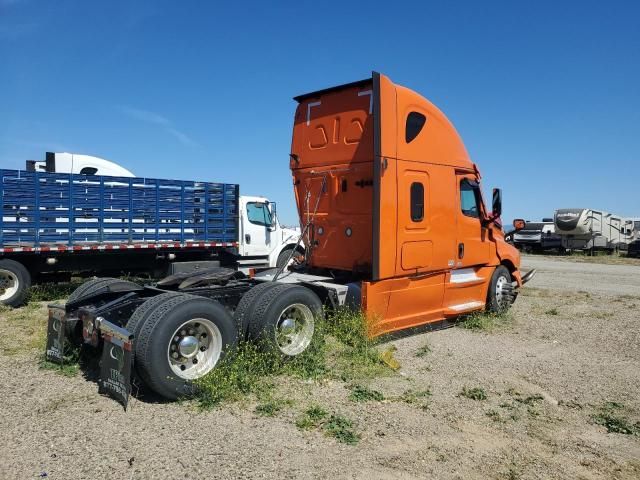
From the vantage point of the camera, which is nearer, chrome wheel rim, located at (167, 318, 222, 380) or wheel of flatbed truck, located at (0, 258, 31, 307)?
chrome wheel rim, located at (167, 318, 222, 380)

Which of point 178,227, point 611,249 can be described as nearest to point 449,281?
point 178,227

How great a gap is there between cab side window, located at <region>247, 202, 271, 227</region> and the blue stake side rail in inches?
26.3

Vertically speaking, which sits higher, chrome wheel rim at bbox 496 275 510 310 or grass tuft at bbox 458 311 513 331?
chrome wheel rim at bbox 496 275 510 310

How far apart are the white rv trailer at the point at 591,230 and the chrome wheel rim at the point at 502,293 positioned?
20.9 m

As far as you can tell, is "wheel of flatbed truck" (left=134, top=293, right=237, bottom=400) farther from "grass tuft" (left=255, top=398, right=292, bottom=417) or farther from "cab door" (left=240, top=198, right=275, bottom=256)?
"cab door" (left=240, top=198, right=275, bottom=256)

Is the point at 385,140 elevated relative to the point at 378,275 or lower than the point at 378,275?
elevated

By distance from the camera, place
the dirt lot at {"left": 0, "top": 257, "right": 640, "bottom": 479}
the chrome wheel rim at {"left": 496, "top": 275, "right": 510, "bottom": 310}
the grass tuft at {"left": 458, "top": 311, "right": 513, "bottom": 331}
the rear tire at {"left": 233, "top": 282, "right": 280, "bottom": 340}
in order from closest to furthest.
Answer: the dirt lot at {"left": 0, "top": 257, "right": 640, "bottom": 479} < the rear tire at {"left": 233, "top": 282, "right": 280, "bottom": 340} < the grass tuft at {"left": 458, "top": 311, "right": 513, "bottom": 331} < the chrome wheel rim at {"left": 496, "top": 275, "right": 510, "bottom": 310}

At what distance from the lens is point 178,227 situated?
41.3 feet

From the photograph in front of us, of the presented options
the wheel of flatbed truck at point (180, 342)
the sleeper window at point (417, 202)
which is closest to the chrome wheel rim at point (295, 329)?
the wheel of flatbed truck at point (180, 342)

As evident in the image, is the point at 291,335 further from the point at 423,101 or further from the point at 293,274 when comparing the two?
the point at 423,101

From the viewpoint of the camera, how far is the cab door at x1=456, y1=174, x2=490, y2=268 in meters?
8.20

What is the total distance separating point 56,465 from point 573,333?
291 inches

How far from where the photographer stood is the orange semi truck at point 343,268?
4949 mm

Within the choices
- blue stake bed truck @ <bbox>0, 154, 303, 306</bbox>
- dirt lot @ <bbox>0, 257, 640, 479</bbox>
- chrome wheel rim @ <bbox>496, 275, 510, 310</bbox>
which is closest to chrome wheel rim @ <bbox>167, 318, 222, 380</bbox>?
dirt lot @ <bbox>0, 257, 640, 479</bbox>
